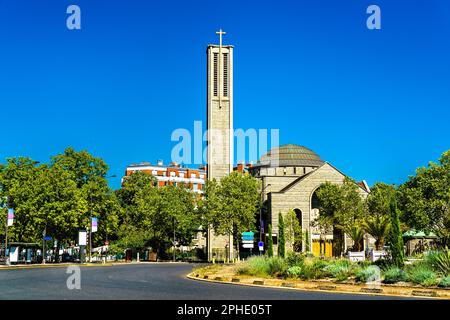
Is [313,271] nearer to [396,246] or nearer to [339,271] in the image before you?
[339,271]

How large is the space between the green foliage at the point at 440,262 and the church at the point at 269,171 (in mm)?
49974

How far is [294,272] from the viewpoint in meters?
29.0

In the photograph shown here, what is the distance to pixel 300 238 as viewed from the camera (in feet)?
249

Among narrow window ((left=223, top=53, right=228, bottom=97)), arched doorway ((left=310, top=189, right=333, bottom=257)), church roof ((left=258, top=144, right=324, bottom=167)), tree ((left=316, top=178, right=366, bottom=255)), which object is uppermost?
narrow window ((left=223, top=53, right=228, bottom=97))

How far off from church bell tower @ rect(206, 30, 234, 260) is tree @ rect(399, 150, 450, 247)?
29.2 m

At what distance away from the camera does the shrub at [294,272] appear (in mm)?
28856

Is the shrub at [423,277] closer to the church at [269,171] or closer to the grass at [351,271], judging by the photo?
the grass at [351,271]

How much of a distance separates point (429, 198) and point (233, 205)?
22.1m

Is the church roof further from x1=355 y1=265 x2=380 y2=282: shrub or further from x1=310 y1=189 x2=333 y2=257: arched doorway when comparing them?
x1=355 y1=265 x2=380 y2=282: shrub

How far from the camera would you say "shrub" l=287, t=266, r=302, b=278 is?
28.9 meters

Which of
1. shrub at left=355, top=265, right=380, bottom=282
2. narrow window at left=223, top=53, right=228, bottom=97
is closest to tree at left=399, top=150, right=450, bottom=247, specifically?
narrow window at left=223, top=53, right=228, bottom=97

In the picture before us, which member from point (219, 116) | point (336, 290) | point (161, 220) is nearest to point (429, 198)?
point (219, 116)

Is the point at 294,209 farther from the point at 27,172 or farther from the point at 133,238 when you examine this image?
the point at 27,172
